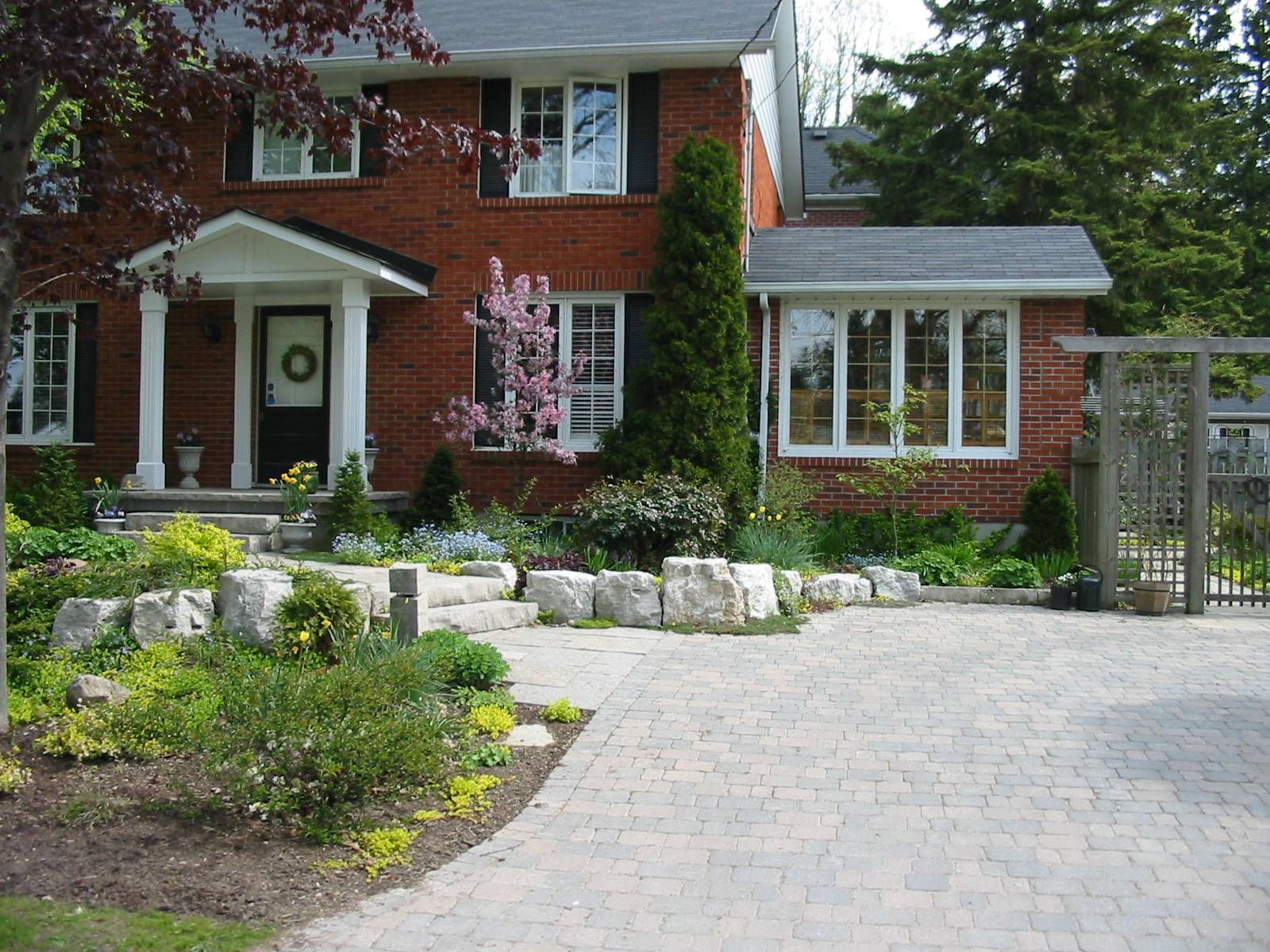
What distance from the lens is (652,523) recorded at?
9.82 m

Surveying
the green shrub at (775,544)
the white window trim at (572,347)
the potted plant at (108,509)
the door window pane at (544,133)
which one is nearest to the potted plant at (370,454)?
the white window trim at (572,347)

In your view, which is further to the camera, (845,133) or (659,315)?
(845,133)

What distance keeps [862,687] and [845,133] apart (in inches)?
921

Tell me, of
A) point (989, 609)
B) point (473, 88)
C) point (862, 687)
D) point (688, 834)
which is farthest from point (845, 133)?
point (688, 834)

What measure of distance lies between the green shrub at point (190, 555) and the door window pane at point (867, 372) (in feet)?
23.9

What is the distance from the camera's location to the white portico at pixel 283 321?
11727 millimetres

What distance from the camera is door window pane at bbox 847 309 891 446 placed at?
491 inches

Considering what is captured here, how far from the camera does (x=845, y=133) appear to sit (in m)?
27.7

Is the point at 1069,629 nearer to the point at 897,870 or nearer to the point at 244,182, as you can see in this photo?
the point at 897,870

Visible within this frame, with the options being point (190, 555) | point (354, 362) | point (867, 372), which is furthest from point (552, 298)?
point (190, 555)

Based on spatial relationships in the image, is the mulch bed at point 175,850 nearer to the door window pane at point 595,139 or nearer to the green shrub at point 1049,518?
the green shrub at point 1049,518

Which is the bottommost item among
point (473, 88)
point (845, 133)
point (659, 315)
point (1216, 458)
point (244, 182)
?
point (1216, 458)

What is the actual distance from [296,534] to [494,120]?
5476 millimetres

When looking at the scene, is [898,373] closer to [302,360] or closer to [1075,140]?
[302,360]
